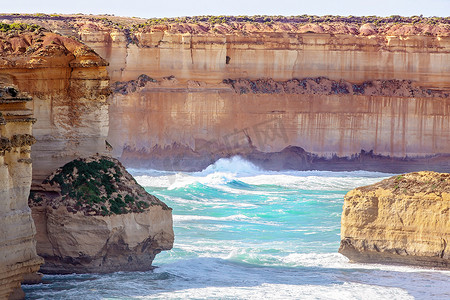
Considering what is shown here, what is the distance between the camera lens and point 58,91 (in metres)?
20.5

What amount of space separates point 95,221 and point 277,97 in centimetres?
3544

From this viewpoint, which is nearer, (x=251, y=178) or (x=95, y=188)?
(x=95, y=188)

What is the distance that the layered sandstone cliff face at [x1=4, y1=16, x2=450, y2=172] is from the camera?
5294cm

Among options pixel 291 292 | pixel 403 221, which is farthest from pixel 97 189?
pixel 403 221

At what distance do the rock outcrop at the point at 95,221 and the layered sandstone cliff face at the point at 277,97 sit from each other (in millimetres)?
31733

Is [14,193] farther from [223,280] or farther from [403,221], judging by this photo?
[403,221]

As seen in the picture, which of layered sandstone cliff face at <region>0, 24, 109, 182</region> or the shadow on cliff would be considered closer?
the shadow on cliff

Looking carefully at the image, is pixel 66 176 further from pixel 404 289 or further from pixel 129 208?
pixel 404 289

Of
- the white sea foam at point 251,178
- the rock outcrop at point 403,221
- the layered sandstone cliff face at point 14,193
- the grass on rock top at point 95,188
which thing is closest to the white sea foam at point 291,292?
the rock outcrop at point 403,221

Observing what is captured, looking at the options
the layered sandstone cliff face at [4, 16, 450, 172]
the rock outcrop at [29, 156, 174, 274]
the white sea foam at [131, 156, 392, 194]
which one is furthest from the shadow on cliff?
the layered sandstone cliff face at [4, 16, 450, 172]

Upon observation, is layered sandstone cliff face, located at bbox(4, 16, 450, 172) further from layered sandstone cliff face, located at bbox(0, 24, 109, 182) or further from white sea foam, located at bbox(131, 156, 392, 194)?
layered sandstone cliff face, located at bbox(0, 24, 109, 182)

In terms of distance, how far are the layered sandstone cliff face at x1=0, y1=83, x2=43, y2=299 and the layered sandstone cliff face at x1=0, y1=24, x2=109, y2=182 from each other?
2.88m

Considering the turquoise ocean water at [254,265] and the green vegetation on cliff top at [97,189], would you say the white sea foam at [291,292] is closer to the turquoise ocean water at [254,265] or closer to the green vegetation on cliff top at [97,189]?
the turquoise ocean water at [254,265]

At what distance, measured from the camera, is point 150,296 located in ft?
60.5
